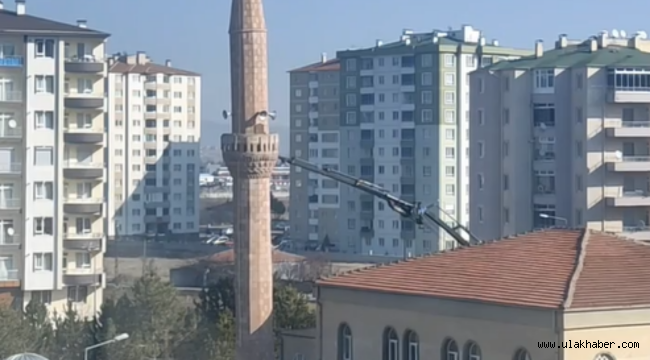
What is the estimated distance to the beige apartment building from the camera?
57.9ft

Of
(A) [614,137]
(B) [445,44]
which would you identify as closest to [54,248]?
(A) [614,137]

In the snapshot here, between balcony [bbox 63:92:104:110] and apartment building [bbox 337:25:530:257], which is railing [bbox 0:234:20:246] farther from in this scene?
apartment building [bbox 337:25:530:257]

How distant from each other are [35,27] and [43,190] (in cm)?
447

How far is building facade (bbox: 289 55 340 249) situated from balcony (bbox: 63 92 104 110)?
30817 millimetres

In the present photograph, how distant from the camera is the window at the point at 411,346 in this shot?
19766 mm

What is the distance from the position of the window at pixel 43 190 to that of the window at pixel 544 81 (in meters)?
15.4

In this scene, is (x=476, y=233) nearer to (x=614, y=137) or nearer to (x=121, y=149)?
(x=614, y=137)

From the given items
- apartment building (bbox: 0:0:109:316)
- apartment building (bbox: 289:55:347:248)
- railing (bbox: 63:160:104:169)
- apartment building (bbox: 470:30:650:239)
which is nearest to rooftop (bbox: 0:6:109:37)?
apartment building (bbox: 0:0:109:316)

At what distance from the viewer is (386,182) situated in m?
63.9

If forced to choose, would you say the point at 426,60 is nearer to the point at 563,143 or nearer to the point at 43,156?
the point at 563,143

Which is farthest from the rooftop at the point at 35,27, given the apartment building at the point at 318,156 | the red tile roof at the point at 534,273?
the apartment building at the point at 318,156

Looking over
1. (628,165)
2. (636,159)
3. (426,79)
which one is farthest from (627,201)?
(426,79)

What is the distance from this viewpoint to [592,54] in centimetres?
4388

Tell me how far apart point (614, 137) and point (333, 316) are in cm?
2207
